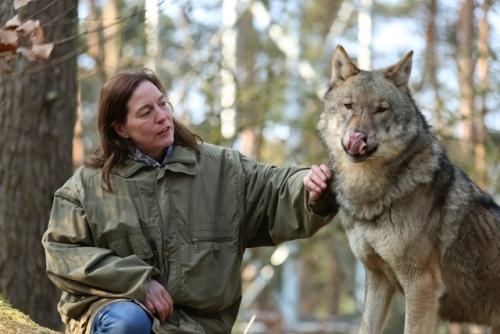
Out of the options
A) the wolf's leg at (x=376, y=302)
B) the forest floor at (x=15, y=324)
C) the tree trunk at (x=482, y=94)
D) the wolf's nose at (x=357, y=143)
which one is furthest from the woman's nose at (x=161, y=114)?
the tree trunk at (x=482, y=94)

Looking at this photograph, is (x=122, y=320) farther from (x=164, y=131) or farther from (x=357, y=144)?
(x=357, y=144)

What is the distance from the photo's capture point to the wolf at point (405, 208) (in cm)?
457

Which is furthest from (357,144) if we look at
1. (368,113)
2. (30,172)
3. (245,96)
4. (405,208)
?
(245,96)

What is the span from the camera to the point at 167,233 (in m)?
4.43

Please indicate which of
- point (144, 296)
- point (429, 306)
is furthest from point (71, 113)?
point (429, 306)

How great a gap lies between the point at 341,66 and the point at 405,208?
0.96m

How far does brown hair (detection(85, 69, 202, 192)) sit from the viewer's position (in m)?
4.62

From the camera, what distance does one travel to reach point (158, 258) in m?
4.45

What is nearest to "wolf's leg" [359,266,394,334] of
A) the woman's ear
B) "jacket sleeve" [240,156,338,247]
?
"jacket sleeve" [240,156,338,247]

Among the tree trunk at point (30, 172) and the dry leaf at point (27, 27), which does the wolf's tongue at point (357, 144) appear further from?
the tree trunk at point (30, 172)

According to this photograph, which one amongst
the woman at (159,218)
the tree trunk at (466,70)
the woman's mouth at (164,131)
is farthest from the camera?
the tree trunk at (466,70)

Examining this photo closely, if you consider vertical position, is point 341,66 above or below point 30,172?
above

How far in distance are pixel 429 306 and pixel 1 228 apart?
3628 mm

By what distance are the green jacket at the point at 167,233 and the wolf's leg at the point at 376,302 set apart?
50 centimetres
